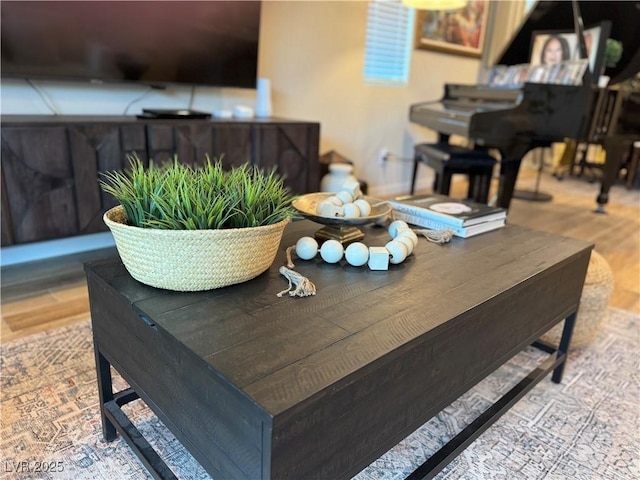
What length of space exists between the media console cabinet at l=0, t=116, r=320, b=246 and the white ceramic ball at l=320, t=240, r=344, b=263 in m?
1.34

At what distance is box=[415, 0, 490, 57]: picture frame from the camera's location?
3.81 meters

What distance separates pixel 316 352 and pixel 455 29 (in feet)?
13.6

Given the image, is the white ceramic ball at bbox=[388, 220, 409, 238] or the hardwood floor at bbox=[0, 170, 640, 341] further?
the hardwood floor at bbox=[0, 170, 640, 341]

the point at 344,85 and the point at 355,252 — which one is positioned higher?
the point at 344,85

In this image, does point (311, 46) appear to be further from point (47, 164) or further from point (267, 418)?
point (267, 418)

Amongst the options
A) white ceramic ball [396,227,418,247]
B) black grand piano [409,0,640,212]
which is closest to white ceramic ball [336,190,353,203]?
white ceramic ball [396,227,418,247]

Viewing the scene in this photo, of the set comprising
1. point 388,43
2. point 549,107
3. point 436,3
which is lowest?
point 549,107

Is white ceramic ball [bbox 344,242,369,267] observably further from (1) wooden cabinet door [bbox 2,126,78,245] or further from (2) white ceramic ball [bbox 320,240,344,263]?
(1) wooden cabinet door [bbox 2,126,78,245]

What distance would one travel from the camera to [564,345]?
1.48 m

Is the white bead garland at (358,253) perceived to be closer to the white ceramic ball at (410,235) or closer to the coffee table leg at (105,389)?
the white ceramic ball at (410,235)

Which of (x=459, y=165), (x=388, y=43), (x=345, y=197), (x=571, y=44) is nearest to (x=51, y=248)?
(x=345, y=197)

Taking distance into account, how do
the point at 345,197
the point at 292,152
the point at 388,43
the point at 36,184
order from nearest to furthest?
the point at 345,197
the point at 36,184
the point at 292,152
the point at 388,43

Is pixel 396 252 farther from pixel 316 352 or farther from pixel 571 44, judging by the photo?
pixel 571 44

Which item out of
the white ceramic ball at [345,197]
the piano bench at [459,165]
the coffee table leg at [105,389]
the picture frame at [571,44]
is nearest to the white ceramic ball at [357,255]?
the white ceramic ball at [345,197]
